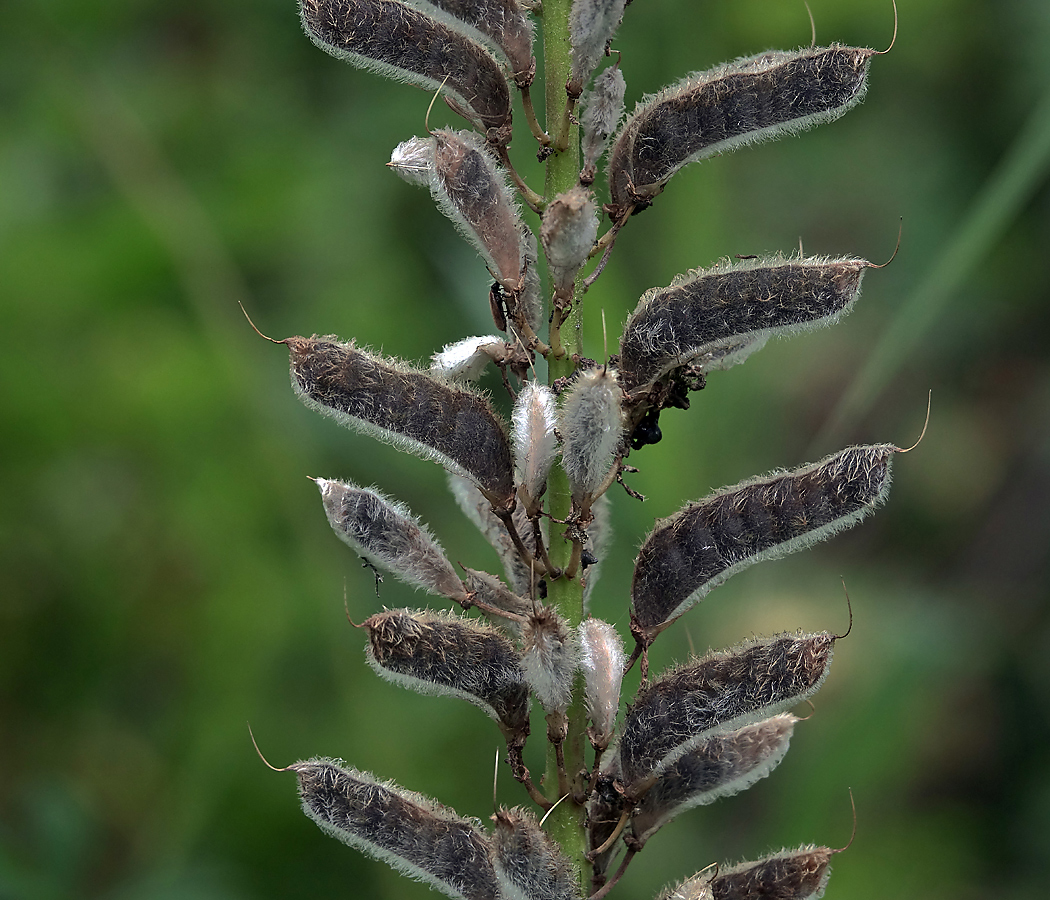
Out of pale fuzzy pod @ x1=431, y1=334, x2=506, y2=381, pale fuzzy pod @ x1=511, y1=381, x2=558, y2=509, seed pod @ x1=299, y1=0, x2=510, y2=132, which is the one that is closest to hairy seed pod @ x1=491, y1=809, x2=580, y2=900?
pale fuzzy pod @ x1=511, y1=381, x2=558, y2=509

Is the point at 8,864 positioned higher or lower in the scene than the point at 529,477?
lower

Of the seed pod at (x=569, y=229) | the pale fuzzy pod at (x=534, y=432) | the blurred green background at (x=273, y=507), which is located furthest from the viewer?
the blurred green background at (x=273, y=507)

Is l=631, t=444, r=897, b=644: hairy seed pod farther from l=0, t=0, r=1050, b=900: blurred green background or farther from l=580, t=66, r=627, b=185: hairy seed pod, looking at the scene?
l=0, t=0, r=1050, b=900: blurred green background

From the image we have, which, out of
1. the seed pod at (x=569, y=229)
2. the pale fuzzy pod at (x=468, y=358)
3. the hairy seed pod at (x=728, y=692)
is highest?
the seed pod at (x=569, y=229)

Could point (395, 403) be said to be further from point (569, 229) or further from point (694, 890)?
point (694, 890)

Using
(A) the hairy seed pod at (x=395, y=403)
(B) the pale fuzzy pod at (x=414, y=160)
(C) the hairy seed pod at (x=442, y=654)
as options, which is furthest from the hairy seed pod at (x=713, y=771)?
(B) the pale fuzzy pod at (x=414, y=160)

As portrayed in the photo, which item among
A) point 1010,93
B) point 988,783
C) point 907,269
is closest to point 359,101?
point 907,269

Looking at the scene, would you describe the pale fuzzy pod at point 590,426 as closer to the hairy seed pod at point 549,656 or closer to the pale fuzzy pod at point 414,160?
the hairy seed pod at point 549,656

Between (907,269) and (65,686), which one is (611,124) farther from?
(907,269)
